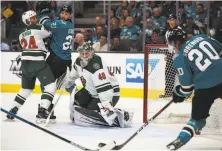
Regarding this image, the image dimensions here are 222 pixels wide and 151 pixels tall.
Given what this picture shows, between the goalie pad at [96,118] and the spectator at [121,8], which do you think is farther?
the spectator at [121,8]

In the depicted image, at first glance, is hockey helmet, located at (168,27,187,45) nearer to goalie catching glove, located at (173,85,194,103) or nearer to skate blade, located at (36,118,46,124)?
goalie catching glove, located at (173,85,194,103)

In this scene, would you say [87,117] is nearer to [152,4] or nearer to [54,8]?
[152,4]

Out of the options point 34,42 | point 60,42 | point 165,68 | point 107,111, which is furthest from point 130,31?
point 107,111

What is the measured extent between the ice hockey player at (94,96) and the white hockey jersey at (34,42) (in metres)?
0.35

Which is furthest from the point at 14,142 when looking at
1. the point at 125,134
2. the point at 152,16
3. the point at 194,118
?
the point at 152,16

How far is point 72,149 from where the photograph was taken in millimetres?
3508

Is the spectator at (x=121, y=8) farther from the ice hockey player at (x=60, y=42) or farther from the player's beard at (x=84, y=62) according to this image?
the player's beard at (x=84, y=62)

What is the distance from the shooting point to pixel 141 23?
7.30m

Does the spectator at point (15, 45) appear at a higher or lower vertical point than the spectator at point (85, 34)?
lower

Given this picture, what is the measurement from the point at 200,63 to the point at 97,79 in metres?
1.21

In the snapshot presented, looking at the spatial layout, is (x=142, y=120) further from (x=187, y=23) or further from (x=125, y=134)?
(x=187, y=23)

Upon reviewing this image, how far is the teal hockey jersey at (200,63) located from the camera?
3330 mm

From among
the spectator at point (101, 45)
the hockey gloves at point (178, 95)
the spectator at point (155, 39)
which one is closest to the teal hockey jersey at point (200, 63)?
the hockey gloves at point (178, 95)

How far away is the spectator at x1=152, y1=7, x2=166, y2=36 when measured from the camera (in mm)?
7219
